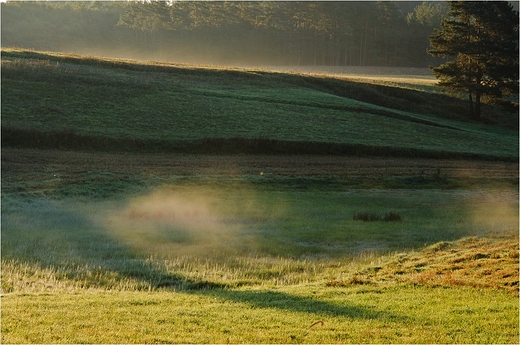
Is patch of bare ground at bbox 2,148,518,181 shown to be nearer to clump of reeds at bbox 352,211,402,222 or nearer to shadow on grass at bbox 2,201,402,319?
shadow on grass at bbox 2,201,402,319

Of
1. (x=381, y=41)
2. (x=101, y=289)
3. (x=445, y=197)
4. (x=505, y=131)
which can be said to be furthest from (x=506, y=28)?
→ (x=381, y=41)

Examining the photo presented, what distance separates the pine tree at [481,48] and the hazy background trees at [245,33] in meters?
79.6

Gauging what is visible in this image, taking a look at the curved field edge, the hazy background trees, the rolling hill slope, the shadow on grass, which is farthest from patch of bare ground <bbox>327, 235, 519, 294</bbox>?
the hazy background trees

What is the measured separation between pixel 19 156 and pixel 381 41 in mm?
135936

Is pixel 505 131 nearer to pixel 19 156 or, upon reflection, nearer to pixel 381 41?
pixel 19 156

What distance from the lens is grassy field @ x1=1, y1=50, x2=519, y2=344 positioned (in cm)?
1104

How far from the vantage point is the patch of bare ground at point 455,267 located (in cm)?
1494

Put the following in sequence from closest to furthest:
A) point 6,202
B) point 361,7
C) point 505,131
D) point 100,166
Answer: point 6,202 < point 100,166 < point 505,131 < point 361,7

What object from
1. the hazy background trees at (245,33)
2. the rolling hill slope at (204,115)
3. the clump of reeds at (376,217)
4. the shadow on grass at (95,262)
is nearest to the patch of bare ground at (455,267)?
the shadow on grass at (95,262)

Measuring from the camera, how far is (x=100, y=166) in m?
38.2

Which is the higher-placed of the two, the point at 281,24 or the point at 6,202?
the point at 281,24

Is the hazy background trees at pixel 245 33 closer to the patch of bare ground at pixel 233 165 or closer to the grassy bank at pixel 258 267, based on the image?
the patch of bare ground at pixel 233 165

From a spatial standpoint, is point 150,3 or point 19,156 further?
point 150,3

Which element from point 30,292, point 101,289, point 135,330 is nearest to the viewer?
point 135,330
